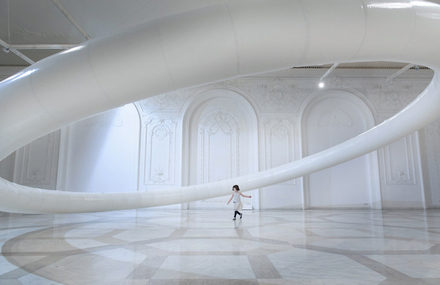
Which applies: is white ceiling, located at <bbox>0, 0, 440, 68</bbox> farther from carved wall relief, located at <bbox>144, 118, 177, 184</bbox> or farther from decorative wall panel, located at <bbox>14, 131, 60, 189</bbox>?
carved wall relief, located at <bbox>144, 118, 177, 184</bbox>

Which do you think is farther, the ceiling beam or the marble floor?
the ceiling beam

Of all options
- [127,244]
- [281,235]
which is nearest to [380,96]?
[281,235]

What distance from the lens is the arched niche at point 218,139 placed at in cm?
1291

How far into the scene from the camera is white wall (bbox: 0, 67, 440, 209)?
41.3 ft

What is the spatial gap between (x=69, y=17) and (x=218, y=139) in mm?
7745

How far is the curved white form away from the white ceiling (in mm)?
4900

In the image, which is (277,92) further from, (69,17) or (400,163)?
(69,17)

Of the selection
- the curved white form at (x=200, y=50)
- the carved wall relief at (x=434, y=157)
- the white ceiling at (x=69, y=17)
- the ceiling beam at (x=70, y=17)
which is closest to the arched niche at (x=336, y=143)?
the carved wall relief at (x=434, y=157)

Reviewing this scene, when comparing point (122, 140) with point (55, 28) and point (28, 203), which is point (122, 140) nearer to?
point (55, 28)

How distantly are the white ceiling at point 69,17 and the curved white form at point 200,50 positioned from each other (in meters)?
4.90

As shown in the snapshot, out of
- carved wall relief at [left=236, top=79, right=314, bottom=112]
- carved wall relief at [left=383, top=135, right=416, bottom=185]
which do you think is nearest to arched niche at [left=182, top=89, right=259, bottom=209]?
carved wall relief at [left=236, top=79, right=314, bottom=112]

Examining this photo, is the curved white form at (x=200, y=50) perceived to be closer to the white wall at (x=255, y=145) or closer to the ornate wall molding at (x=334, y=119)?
the white wall at (x=255, y=145)

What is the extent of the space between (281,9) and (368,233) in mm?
4574

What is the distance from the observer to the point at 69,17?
25.4 feet
